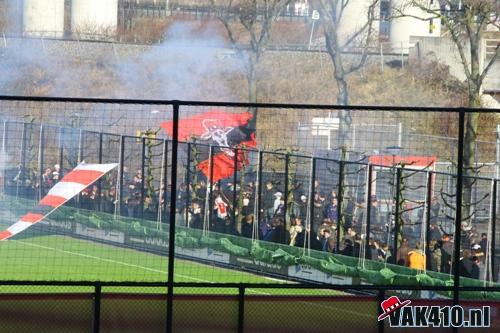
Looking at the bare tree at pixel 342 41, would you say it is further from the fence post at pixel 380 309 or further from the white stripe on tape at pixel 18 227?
the white stripe on tape at pixel 18 227

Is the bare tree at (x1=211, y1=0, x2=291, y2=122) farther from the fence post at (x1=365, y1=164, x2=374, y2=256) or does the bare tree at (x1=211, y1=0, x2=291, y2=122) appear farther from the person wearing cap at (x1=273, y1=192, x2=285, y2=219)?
the fence post at (x1=365, y1=164, x2=374, y2=256)

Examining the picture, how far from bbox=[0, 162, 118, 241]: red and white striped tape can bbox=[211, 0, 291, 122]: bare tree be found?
1818 cm

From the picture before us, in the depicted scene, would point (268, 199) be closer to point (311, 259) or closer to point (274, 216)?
point (274, 216)

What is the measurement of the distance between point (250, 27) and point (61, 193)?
19.0 metres

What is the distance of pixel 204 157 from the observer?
556 inches

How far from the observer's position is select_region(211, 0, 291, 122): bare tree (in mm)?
29172

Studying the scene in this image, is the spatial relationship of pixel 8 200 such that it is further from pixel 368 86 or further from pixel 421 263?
pixel 368 86

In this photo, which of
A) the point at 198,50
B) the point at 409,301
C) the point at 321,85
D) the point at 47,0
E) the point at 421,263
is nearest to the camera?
the point at 409,301

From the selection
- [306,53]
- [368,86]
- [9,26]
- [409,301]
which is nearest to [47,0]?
[9,26]

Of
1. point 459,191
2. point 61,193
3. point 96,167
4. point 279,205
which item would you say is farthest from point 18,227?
point 459,191

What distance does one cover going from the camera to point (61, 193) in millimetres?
10164

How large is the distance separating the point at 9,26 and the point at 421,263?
28.2 metres

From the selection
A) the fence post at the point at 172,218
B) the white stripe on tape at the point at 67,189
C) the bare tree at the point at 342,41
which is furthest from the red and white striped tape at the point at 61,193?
the bare tree at the point at 342,41

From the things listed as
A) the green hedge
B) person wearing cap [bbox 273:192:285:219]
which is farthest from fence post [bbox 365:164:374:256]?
person wearing cap [bbox 273:192:285:219]
